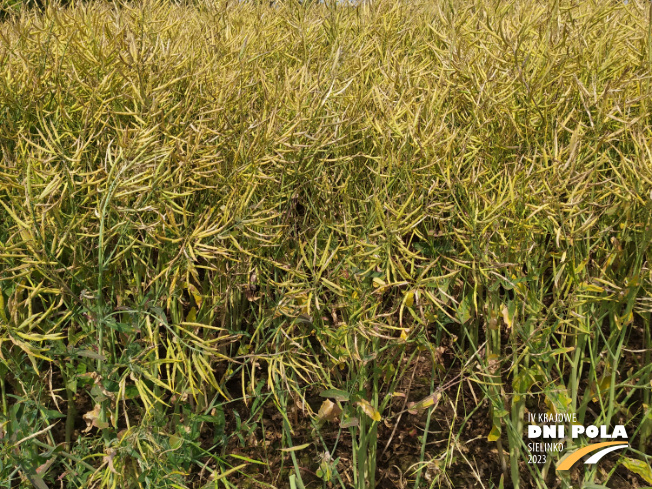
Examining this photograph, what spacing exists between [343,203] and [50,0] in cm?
101

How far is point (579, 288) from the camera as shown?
1.37 m

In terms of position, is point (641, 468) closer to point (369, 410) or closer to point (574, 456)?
point (574, 456)

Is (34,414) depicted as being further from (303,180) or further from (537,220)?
(537,220)

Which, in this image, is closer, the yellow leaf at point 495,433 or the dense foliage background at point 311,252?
the dense foliage background at point 311,252

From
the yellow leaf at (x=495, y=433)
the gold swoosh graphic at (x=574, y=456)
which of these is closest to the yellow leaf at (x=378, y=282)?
the yellow leaf at (x=495, y=433)

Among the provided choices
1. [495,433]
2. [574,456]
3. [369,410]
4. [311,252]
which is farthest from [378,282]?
[574,456]

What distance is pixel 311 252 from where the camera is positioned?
147 centimetres

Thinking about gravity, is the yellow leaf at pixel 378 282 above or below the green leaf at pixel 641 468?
above

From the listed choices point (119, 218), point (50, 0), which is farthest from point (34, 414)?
point (50, 0)

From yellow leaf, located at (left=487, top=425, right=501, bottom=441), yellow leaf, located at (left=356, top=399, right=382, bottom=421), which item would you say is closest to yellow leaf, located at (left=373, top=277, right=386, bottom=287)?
yellow leaf, located at (left=356, top=399, right=382, bottom=421)

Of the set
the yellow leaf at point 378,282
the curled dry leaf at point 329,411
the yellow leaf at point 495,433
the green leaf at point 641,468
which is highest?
the yellow leaf at point 378,282

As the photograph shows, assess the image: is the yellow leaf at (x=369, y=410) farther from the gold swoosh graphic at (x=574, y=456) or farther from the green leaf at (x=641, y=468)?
the green leaf at (x=641, y=468)

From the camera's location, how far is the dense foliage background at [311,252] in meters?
1.36

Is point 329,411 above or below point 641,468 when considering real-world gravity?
Answer: above
